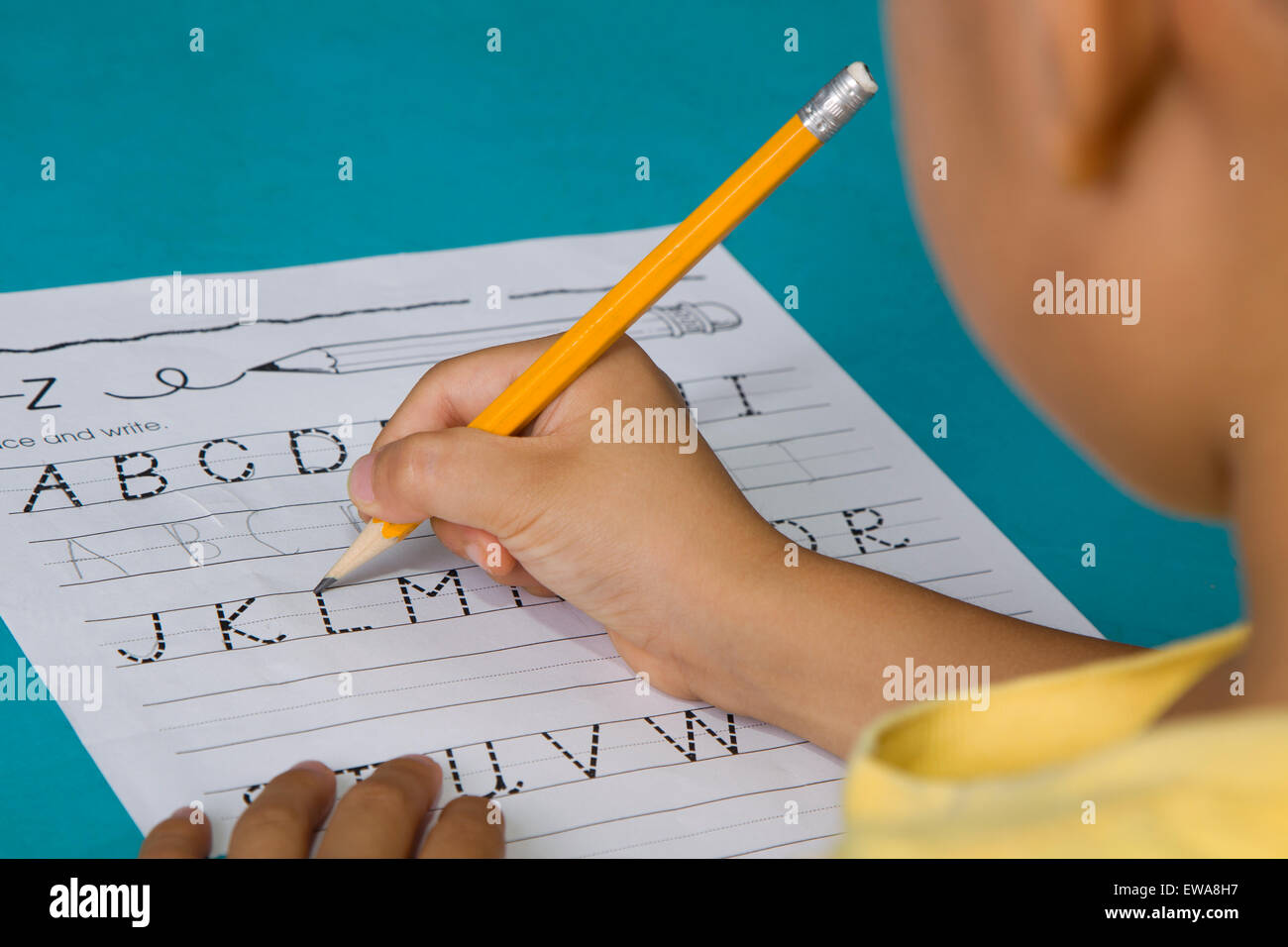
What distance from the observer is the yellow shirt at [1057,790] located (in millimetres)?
304

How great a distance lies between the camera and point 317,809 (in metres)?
0.49

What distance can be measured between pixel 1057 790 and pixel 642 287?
34cm

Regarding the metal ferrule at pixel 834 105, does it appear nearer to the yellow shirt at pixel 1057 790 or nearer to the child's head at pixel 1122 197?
the child's head at pixel 1122 197

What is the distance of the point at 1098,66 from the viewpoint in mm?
301

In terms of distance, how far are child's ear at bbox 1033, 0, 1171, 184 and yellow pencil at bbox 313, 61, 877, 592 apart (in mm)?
233

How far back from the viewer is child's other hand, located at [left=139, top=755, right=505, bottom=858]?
0.46 meters

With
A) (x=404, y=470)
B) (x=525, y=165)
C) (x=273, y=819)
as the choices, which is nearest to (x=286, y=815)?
(x=273, y=819)

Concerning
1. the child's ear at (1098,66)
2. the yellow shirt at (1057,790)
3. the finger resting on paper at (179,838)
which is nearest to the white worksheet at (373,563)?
the finger resting on paper at (179,838)

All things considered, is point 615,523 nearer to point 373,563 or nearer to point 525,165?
point 373,563

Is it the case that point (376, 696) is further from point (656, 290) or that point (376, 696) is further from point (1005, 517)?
point (1005, 517)

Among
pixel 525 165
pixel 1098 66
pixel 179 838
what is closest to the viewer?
pixel 1098 66

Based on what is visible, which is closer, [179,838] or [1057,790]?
[1057,790]

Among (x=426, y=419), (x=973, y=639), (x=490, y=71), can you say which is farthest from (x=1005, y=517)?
(x=490, y=71)

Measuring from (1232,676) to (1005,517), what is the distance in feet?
1.11
